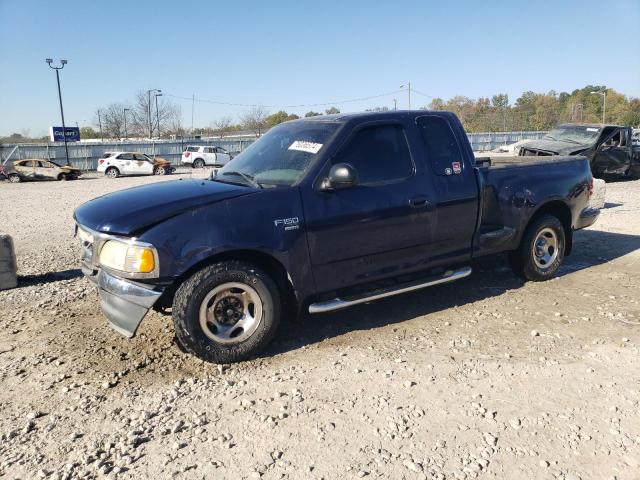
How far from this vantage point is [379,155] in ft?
15.1

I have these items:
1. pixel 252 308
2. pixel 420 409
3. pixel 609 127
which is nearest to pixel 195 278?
pixel 252 308

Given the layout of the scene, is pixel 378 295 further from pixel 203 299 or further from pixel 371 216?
pixel 203 299

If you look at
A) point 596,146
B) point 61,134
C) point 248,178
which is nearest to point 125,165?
point 61,134

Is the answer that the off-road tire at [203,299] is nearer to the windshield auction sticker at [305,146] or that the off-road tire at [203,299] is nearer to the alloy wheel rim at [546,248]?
the windshield auction sticker at [305,146]

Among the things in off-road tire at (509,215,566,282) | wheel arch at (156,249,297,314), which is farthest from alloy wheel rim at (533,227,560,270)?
wheel arch at (156,249,297,314)

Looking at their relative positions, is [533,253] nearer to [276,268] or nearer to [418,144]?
[418,144]

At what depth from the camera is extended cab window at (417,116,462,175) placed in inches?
192

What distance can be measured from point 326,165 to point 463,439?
7.56 feet

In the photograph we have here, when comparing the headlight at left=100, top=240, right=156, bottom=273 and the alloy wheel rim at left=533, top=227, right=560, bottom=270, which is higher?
the headlight at left=100, top=240, right=156, bottom=273

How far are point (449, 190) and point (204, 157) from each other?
3389cm

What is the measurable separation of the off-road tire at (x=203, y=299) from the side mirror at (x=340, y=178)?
34.8 inches

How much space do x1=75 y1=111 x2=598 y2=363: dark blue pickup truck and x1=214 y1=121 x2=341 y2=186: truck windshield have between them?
0.02 metres

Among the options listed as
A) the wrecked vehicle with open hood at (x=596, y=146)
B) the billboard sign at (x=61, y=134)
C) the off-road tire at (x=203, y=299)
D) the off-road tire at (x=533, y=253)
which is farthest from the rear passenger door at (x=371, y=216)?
the billboard sign at (x=61, y=134)

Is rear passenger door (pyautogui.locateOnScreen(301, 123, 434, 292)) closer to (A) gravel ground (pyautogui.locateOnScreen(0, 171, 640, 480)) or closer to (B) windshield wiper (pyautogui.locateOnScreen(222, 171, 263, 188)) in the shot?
(B) windshield wiper (pyautogui.locateOnScreen(222, 171, 263, 188))
